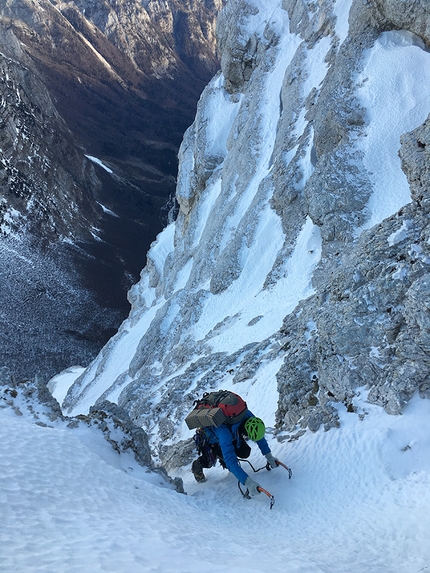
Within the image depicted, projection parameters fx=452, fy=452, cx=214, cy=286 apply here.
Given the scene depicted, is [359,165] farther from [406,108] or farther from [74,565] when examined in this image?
[74,565]

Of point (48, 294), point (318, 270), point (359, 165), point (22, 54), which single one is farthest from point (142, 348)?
point (22, 54)

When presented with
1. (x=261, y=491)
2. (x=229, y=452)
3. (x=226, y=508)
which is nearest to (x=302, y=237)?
(x=229, y=452)

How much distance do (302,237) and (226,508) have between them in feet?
59.3

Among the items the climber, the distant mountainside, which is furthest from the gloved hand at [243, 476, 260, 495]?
the distant mountainside

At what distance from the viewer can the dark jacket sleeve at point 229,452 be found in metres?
7.82

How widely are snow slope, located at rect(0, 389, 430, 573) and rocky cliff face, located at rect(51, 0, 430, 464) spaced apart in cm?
85

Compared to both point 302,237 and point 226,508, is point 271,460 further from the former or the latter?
point 302,237

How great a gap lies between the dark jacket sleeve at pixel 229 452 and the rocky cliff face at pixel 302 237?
2160 mm

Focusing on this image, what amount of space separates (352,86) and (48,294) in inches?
2098

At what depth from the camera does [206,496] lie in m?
8.48

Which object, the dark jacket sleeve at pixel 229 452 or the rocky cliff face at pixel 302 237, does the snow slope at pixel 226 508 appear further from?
the rocky cliff face at pixel 302 237

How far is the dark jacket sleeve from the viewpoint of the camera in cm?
782

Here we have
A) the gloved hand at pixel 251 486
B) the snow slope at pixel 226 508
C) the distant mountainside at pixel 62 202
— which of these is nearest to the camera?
the snow slope at pixel 226 508

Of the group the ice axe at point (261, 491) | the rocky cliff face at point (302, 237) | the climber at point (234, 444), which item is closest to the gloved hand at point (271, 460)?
the climber at point (234, 444)
